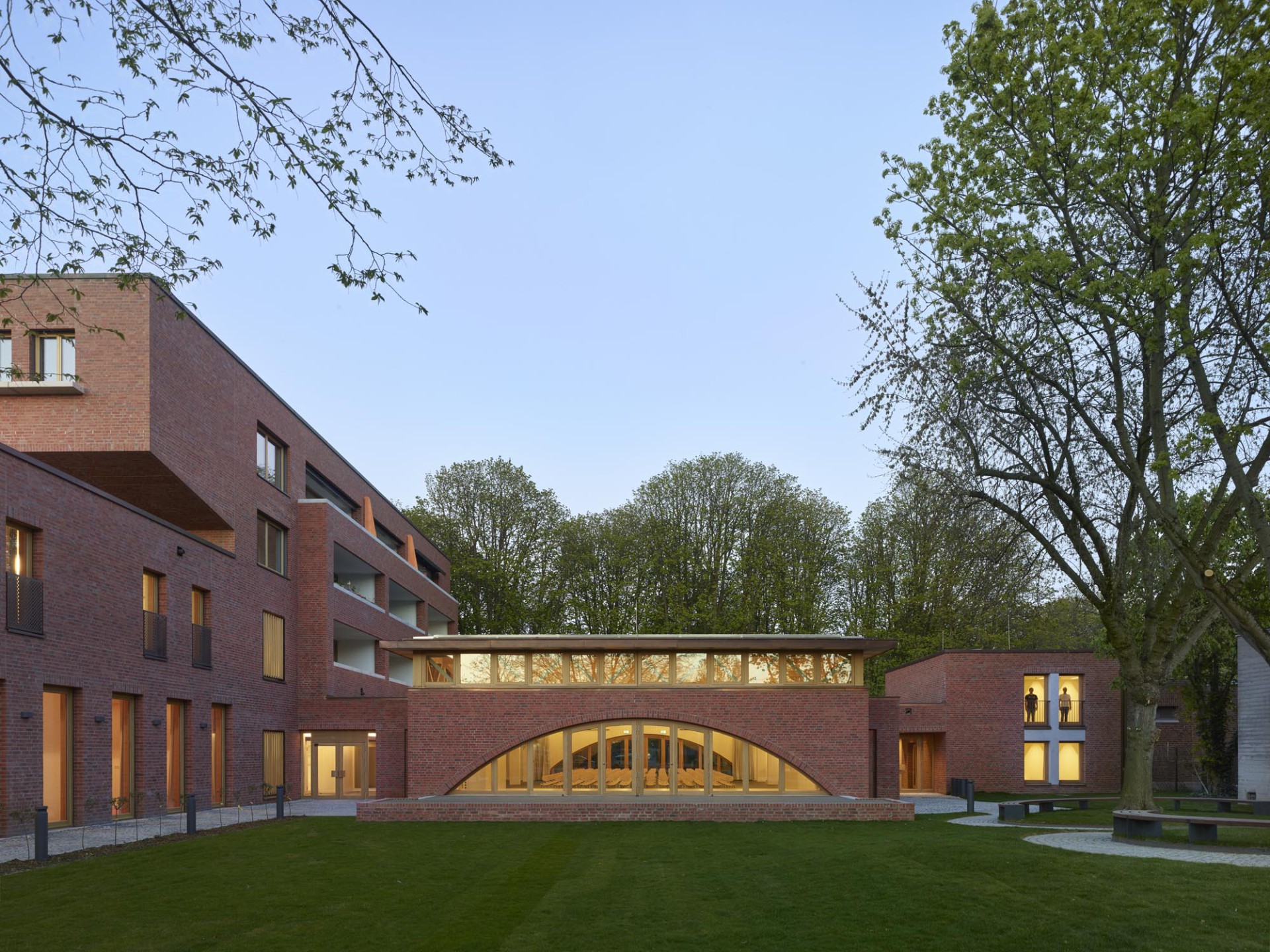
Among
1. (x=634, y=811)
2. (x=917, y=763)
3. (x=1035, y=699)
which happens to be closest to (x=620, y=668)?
(x=634, y=811)

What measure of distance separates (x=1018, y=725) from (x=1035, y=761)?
5.36 ft

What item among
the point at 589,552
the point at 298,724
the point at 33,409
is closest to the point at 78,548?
the point at 33,409

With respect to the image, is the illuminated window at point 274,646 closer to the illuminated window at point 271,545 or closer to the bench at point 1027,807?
the illuminated window at point 271,545

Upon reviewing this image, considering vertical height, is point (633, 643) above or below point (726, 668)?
above

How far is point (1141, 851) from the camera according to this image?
17.2 metres

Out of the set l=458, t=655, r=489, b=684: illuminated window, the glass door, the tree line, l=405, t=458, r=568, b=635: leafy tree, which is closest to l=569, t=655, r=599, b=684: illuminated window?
the glass door

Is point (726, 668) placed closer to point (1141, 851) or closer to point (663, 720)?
point (663, 720)

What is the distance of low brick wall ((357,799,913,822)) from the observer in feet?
79.3

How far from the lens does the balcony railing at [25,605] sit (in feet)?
66.4

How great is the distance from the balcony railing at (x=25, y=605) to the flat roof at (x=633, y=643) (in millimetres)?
8725

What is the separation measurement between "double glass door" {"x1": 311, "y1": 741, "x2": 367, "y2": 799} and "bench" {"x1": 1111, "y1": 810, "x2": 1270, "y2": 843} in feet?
73.7

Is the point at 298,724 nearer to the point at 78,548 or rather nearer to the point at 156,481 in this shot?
the point at 156,481

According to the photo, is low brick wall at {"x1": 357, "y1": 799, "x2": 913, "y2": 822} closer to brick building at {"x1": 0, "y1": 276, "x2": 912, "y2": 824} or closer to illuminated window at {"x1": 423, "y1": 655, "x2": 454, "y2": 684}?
brick building at {"x1": 0, "y1": 276, "x2": 912, "y2": 824}

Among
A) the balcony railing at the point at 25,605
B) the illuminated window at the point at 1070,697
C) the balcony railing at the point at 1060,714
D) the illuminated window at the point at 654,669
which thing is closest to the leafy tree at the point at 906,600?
the illuminated window at the point at 1070,697
